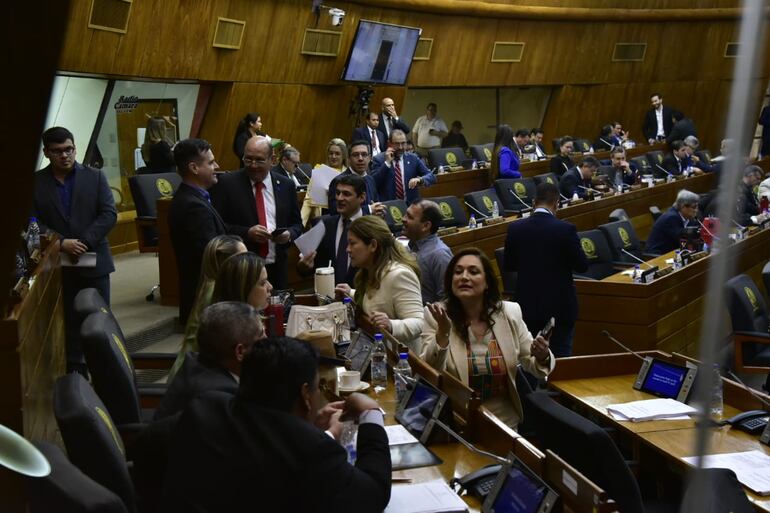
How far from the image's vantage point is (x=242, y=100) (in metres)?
10.4

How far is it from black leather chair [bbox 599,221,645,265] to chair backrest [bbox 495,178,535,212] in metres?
1.87

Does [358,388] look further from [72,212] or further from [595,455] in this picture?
[72,212]

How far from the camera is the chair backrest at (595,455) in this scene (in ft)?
8.52

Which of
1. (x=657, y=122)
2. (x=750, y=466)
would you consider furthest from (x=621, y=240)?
(x=657, y=122)

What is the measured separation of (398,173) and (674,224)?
2.35 metres

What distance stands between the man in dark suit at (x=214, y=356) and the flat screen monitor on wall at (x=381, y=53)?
945 centimetres

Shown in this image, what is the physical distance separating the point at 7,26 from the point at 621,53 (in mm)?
17441

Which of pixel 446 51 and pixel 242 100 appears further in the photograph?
pixel 446 51

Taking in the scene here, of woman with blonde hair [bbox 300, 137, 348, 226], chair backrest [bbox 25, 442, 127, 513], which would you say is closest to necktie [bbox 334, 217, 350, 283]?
woman with blonde hair [bbox 300, 137, 348, 226]

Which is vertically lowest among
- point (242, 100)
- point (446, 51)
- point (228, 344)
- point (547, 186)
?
point (228, 344)

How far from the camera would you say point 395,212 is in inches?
294

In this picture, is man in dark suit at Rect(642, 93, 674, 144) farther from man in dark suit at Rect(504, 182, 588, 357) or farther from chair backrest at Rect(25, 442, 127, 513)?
chair backrest at Rect(25, 442, 127, 513)

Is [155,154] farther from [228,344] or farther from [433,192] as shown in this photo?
[228,344]

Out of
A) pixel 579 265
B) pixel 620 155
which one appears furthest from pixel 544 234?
pixel 620 155
